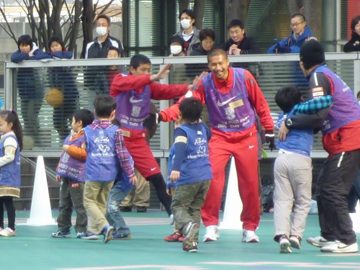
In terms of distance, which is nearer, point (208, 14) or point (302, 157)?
point (302, 157)

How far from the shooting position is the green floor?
9195mm

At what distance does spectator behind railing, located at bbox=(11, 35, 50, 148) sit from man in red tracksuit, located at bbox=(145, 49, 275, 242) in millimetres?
6969

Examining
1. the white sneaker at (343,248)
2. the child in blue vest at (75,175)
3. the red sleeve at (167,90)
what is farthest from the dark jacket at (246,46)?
the white sneaker at (343,248)

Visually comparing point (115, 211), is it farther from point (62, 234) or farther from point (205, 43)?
point (205, 43)

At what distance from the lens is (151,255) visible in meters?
10.1

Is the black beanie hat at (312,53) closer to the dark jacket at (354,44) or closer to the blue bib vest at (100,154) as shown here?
the blue bib vest at (100,154)

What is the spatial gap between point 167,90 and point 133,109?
1.51 ft

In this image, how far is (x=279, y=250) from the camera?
10500mm

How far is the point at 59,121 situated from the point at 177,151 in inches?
293

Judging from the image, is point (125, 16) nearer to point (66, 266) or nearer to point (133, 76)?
point (133, 76)

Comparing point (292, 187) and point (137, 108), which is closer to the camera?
point (292, 187)

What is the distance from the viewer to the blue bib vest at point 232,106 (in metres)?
11.3

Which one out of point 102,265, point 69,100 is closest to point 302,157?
point 102,265

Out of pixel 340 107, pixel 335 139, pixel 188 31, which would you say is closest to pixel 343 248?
pixel 335 139
